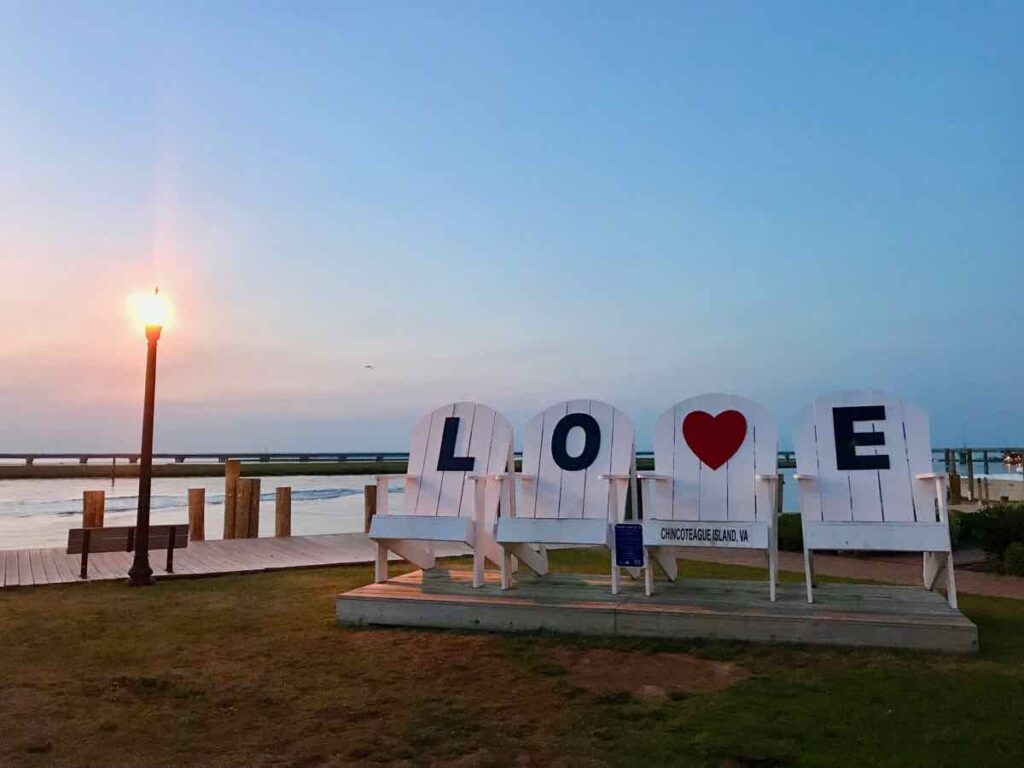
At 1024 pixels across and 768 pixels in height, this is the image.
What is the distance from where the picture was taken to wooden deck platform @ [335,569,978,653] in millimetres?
4207

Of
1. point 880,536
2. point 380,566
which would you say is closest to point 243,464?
point 380,566

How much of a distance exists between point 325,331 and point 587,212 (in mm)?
6980

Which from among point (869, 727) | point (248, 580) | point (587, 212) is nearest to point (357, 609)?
point (248, 580)

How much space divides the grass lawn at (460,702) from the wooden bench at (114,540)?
2005 millimetres

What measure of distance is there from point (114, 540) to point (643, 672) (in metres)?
5.66

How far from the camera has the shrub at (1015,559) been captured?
775cm

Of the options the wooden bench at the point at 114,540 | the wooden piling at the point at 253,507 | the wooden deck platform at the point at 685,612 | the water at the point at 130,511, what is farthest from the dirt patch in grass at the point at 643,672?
the water at the point at 130,511

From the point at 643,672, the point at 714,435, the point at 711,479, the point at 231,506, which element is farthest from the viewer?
the point at 231,506

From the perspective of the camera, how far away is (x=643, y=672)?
3.84 meters

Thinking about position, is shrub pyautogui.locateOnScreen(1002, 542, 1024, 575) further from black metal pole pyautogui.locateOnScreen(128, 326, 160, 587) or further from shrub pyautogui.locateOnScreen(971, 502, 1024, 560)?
black metal pole pyautogui.locateOnScreen(128, 326, 160, 587)

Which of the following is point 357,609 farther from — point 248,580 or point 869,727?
point 869,727

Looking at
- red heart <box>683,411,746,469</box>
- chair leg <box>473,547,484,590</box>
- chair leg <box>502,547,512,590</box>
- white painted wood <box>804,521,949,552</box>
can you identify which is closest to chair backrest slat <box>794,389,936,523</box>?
white painted wood <box>804,521,949,552</box>

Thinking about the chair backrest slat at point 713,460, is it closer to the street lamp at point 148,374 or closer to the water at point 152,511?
the water at point 152,511

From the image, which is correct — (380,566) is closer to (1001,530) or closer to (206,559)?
(206,559)
